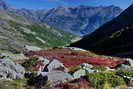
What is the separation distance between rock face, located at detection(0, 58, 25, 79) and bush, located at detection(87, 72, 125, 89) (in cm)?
740

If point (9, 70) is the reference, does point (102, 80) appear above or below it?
below

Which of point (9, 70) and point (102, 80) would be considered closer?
point (102, 80)

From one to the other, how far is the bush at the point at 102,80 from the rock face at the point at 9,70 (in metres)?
7.40

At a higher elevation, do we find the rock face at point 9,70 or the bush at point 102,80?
the rock face at point 9,70

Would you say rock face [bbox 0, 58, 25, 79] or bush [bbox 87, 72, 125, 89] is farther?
rock face [bbox 0, 58, 25, 79]

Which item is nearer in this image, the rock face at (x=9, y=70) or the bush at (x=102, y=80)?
the bush at (x=102, y=80)

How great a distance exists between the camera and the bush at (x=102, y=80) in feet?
80.1

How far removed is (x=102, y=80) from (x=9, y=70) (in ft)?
30.7

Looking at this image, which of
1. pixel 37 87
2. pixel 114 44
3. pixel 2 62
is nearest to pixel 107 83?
pixel 37 87

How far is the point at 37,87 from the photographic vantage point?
80.2 ft

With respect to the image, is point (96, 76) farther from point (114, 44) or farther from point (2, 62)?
point (114, 44)

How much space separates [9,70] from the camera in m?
29.3

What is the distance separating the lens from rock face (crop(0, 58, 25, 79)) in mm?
28625

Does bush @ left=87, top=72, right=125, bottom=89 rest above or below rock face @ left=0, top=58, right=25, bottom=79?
below
